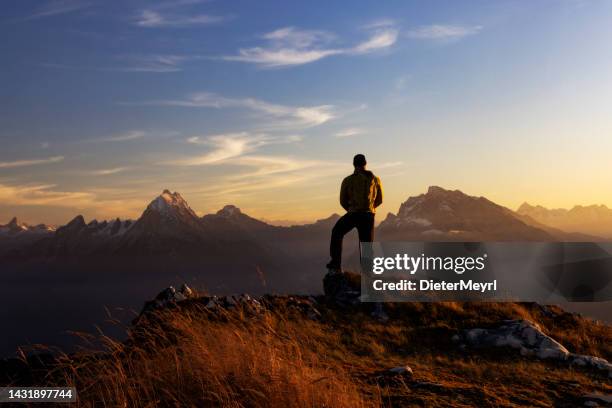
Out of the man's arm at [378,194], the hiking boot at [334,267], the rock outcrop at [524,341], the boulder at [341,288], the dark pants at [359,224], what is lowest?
the rock outcrop at [524,341]

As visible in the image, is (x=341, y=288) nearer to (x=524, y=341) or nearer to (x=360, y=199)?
(x=360, y=199)

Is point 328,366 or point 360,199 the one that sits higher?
point 360,199

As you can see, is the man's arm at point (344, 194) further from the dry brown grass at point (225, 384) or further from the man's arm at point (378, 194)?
the dry brown grass at point (225, 384)

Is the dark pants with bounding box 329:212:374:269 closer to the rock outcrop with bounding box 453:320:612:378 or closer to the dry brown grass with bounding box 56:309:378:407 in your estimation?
the rock outcrop with bounding box 453:320:612:378

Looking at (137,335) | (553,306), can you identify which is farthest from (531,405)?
(553,306)

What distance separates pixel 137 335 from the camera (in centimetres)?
1100

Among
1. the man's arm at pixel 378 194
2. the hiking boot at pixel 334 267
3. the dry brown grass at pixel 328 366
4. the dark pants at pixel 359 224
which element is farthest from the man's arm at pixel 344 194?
the dry brown grass at pixel 328 366

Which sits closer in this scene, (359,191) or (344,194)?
(359,191)

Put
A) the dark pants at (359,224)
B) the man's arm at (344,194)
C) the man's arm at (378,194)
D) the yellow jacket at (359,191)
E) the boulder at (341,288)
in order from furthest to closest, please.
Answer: the boulder at (341,288), the man's arm at (378,194), the man's arm at (344,194), the dark pants at (359,224), the yellow jacket at (359,191)

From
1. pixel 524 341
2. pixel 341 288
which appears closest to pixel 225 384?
pixel 524 341

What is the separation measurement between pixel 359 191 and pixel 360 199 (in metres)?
0.24

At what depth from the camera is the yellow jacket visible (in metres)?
14.5

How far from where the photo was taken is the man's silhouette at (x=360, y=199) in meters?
14.5

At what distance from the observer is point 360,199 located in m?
14.5
